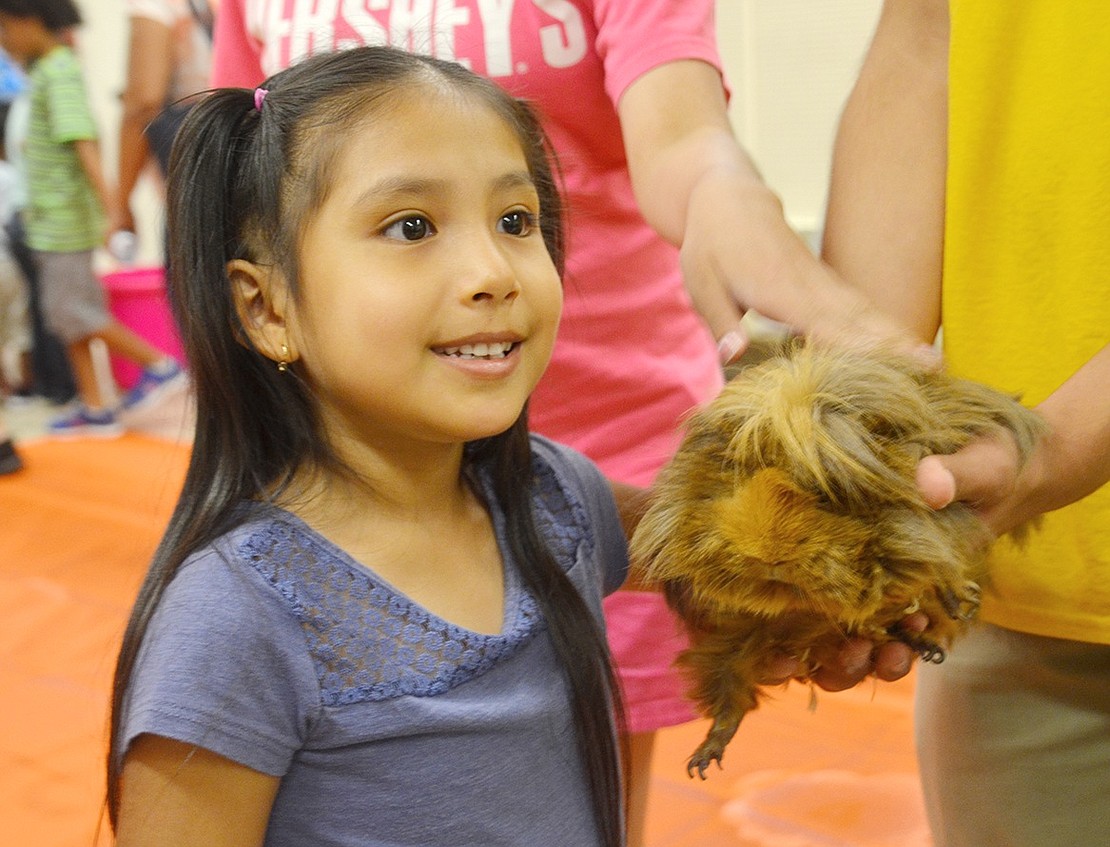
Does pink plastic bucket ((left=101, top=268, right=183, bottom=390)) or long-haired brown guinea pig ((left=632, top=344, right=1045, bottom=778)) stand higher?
long-haired brown guinea pig ((left=632, top=344, right=1045, bottom=778))

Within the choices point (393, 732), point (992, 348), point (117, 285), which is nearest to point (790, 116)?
point (117, 285)

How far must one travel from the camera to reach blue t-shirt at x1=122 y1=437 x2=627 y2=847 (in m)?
0.76

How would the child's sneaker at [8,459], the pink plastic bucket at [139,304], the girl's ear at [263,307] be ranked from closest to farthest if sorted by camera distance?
1. the girl's ear at [263,307]
2. the child's sneaker at [8,459]
3. the pink plastic bucket at [139,304]

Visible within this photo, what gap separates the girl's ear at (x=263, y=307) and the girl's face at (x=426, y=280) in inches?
0.6

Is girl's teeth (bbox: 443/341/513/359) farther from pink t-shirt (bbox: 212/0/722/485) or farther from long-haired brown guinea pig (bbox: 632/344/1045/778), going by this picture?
pink t-shirt (bbox: 212/0/722/485)

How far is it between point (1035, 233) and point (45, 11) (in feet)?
12.7

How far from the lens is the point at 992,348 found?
90cm

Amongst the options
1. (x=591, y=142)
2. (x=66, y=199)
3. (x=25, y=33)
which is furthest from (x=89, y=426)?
(x=591, y=142)

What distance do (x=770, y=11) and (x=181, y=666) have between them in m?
3.28

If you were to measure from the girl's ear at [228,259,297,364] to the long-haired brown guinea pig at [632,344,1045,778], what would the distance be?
12.1 inches

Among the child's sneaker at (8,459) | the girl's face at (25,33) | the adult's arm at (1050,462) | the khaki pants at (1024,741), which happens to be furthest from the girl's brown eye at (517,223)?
the girl's face at (25,33)

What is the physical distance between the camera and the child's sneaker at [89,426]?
439 centimetres

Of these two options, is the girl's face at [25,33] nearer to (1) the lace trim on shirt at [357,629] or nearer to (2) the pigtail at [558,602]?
(2) the pigtail at [558,602]

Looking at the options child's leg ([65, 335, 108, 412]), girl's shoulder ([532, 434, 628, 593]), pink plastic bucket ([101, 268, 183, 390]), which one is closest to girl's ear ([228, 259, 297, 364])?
girl's shoulder ([532, 434, 628, 593])
